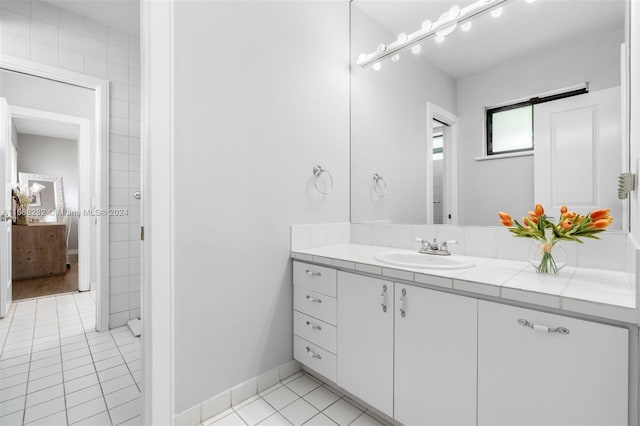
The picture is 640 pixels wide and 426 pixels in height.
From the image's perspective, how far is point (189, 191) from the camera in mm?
1359

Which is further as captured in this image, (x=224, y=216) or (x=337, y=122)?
(x=337, y=122)

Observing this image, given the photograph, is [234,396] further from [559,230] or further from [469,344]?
[559,230]

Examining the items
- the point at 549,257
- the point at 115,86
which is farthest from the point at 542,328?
the point at 115,86

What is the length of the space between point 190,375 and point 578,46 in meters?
2.26

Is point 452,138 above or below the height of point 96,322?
above

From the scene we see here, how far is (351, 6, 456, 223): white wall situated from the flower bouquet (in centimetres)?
68

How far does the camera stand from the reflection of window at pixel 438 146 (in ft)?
5.68

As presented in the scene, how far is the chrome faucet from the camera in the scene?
5.34 feet

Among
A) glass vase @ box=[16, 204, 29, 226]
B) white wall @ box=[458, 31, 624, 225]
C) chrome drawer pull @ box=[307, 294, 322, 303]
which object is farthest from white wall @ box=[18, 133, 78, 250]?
white wall @ box=[458, 31, 624, 225]

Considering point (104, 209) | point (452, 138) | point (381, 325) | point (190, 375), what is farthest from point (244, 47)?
point (104, 209)

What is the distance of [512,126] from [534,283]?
2.76 ft

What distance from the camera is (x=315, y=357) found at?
161cm

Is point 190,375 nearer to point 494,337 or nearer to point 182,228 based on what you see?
point 182,228

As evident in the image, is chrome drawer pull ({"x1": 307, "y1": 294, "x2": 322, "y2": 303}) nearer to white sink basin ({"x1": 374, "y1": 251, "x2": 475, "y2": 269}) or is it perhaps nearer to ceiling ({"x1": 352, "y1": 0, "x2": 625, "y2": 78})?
white sink basin ({"x1": 374, "y1": 251, "x2": 475, "y2": 269})
